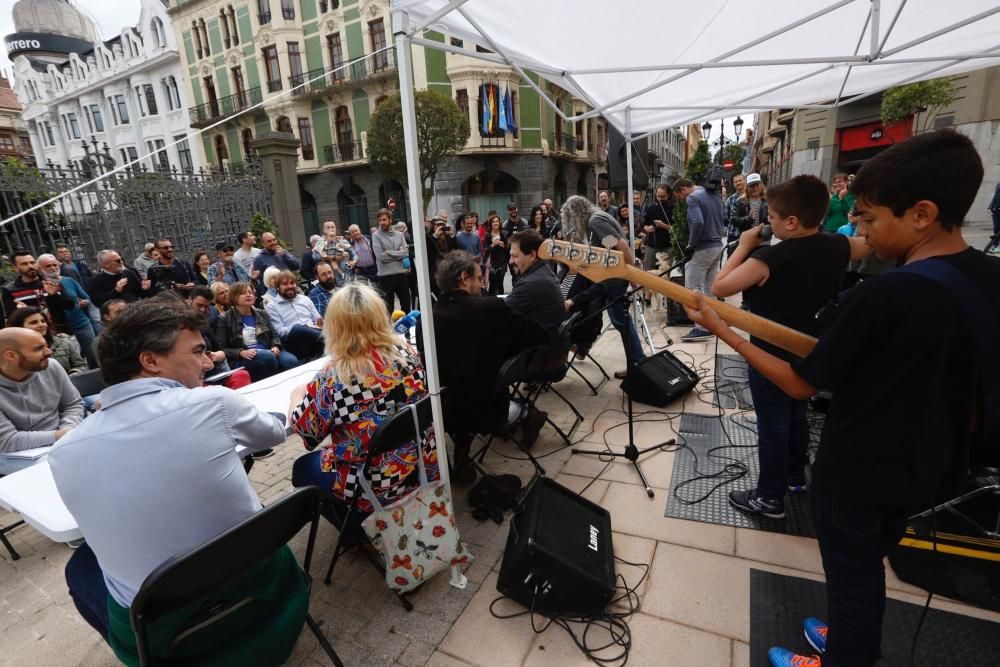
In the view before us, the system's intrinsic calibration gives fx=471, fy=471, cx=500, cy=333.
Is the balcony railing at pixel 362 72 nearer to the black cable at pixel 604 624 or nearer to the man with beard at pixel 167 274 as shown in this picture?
the man with beard at pixel 167 274

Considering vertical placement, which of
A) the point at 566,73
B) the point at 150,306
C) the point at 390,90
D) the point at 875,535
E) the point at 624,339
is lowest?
the point at 624,339

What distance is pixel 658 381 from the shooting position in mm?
3846

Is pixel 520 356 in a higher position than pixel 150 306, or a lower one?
lower

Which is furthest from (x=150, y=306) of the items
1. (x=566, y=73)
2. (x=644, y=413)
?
(x=644, y=413)

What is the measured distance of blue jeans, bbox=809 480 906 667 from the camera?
49.2 inches

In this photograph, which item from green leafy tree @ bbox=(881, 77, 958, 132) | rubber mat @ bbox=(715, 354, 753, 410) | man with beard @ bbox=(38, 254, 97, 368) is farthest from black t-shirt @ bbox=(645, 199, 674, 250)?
man with beard @ bbox=(38, 254, 97, 368)

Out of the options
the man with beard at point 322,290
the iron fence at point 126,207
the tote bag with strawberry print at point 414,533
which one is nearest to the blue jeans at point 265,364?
the man with beard at point 322,290

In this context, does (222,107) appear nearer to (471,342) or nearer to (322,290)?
(322,290)

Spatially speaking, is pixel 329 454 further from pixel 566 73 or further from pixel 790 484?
pixel 566 73

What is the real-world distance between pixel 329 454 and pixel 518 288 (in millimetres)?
1864

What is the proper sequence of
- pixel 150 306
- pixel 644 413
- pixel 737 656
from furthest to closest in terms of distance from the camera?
pixel 644 413
pixel 737 656
pixel 150 306

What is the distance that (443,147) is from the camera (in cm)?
1644

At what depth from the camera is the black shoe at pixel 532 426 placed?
3.42 metres

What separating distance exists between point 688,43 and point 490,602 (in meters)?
3.72
